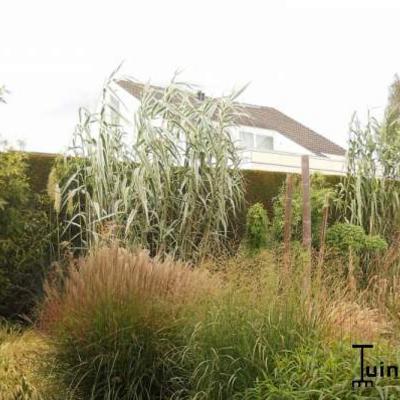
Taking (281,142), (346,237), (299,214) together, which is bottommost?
(346,237)

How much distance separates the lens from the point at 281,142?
25578 millimetres

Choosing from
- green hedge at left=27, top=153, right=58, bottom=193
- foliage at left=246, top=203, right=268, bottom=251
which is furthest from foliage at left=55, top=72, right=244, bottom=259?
foliage at left=246, top=203, right=268, bottom=251

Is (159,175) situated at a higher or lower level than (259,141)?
lower

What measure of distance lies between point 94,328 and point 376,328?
65.1 inches

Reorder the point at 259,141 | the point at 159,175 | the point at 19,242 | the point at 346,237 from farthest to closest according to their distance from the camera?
the point at 259,141 < the point at 346,237 < the point at 19,242 < the point at 159,175

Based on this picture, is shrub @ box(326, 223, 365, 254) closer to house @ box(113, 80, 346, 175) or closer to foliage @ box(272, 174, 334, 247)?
foliage @ box(272, 174, 334, 247)

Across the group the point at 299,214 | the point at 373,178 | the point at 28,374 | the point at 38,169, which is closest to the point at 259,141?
the point at 373,178

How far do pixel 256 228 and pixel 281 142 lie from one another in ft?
61.9

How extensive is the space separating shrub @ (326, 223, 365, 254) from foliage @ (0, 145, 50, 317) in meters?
3.32

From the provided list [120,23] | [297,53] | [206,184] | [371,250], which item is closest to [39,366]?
[206,184]

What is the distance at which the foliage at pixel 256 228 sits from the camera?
23.5 feet

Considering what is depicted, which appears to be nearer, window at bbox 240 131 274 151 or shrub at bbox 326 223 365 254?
shrub at bbox 326 223 365 254

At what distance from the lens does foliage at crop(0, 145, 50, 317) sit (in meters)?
5.63

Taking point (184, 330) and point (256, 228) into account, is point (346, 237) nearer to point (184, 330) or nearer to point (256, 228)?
point (256, 228)
